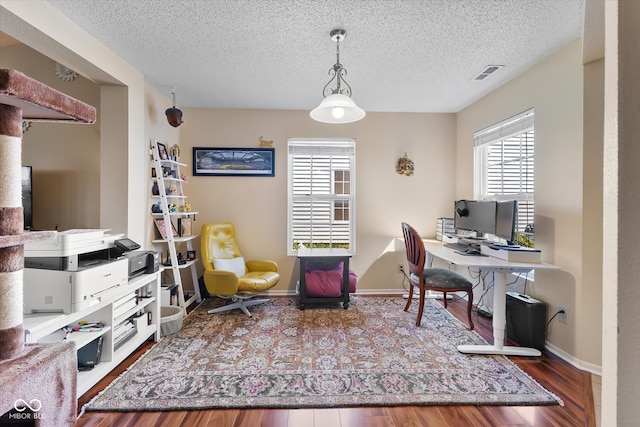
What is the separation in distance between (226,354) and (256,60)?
244 cm

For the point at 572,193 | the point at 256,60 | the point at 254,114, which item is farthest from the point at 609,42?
the point at 254,114

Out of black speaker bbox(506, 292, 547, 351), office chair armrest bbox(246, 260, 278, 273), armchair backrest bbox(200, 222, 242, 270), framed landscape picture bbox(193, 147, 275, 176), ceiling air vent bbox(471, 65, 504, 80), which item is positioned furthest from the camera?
framed landscape picture bbox(193, 147, 275, 176)

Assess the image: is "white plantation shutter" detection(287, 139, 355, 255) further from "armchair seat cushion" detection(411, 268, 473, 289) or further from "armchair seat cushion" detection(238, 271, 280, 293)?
"armchair seat cushion" detection(411, 268, 473, 289)

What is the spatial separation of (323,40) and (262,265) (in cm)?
245

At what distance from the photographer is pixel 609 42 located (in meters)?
0.53

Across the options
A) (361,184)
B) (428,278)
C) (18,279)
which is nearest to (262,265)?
(361,184)

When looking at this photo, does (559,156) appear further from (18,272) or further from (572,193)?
(18,272)

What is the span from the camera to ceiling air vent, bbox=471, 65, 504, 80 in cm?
257

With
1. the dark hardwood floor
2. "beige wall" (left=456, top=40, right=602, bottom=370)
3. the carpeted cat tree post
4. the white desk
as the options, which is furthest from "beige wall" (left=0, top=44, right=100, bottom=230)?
"beige wall" (left=456, top=40, right=602, bottom=370)

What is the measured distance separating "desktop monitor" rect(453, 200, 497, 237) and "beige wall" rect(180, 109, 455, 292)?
586 mm

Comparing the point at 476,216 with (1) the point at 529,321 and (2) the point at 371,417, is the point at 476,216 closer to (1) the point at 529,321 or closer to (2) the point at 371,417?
(1) the point at 529,321

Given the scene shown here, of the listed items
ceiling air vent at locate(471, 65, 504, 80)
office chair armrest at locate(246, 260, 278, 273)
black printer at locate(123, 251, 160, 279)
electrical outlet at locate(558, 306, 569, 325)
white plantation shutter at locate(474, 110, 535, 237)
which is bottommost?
electrical outlet at locate(558, 306, 569, 325)

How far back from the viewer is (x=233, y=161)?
3.68 m

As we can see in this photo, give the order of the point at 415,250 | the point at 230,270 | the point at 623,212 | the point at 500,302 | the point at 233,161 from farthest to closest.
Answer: the point at 233,161 < the point at 230,270 < the point at 415,250 < the point at 500,302 < the point at 623,212
